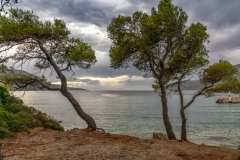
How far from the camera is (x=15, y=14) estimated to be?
1608cm

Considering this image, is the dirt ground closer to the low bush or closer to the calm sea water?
the low bush

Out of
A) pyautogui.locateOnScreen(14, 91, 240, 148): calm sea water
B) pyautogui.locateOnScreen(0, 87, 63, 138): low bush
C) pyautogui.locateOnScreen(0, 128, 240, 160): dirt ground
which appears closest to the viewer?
pyautogui.locateOnScreen(0, 128, 240, 160): dirt ground

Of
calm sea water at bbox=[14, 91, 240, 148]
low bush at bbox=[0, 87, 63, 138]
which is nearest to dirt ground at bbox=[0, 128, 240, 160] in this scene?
low bush at bbox=[0, 87, 63, 138]

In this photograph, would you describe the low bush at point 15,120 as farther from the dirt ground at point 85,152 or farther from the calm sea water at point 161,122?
the calm sea water at point 161,122

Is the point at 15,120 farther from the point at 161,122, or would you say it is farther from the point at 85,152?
the point at 161,122

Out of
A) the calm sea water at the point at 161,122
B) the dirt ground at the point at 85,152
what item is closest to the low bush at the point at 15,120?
the dirt ground at the point at 85,152

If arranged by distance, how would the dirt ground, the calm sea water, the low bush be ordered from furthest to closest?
1. the calm sea water
2. the low bush
3. the dirt ground

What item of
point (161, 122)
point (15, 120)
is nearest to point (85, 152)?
point (15, 120)

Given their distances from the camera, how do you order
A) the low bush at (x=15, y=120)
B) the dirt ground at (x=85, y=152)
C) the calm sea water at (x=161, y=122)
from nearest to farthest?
the dirt ground at (x=85, y=152) → the low bush at (x=15, y=120) → the calm sea water at (x=161, y=122)

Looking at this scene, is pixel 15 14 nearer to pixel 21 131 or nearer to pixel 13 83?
pixel 13 83

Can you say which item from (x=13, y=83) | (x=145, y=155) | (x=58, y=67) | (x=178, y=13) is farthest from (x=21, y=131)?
(x=178, y=13)

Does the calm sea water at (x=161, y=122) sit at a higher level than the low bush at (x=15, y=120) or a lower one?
lower

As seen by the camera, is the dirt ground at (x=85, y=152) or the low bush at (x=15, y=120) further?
the low bush at (x=15, y=120)

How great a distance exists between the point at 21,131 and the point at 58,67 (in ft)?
19.4
